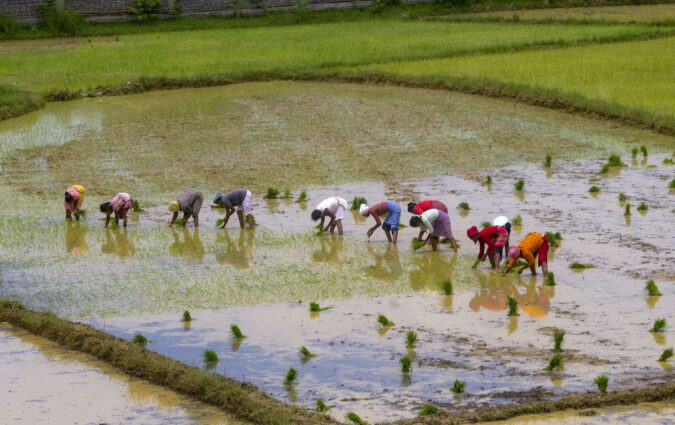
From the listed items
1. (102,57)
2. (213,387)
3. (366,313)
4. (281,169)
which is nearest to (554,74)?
(281,169)

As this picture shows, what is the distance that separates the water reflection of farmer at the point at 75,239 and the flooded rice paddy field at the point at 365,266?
0.02 m

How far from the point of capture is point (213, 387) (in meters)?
7.14

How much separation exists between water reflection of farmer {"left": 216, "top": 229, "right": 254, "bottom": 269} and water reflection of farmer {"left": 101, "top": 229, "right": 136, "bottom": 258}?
102 centimetres

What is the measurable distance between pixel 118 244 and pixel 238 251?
1.47 meters

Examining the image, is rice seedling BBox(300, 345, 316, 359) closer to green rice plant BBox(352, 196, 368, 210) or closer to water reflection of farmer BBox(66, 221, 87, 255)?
water reflection of farmer BBox(66, 221, 87, 255)

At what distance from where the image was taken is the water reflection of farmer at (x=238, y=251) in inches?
420

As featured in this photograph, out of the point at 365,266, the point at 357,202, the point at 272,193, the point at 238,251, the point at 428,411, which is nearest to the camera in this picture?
the point at 428,411

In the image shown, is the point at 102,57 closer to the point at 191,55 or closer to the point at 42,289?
the point at 191,55

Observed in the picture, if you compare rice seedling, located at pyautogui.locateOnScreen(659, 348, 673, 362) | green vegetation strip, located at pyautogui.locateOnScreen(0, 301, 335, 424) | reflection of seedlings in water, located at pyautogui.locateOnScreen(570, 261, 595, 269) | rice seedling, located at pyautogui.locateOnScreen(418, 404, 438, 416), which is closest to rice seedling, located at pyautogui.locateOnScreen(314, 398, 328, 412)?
green vegetation strip, located at pyautogui.locateOnScreen(0, 301, 335, 424)

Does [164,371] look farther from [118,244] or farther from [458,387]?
[118,244]

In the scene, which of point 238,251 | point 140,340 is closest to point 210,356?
point 140,340

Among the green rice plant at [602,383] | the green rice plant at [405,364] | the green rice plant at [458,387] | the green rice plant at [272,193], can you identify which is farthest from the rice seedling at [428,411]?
the green rice plant at [272,193]

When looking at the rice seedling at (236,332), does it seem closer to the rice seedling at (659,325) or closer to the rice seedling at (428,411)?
the rice seedling at (428,411)

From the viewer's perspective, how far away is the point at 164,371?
24.6 ft
